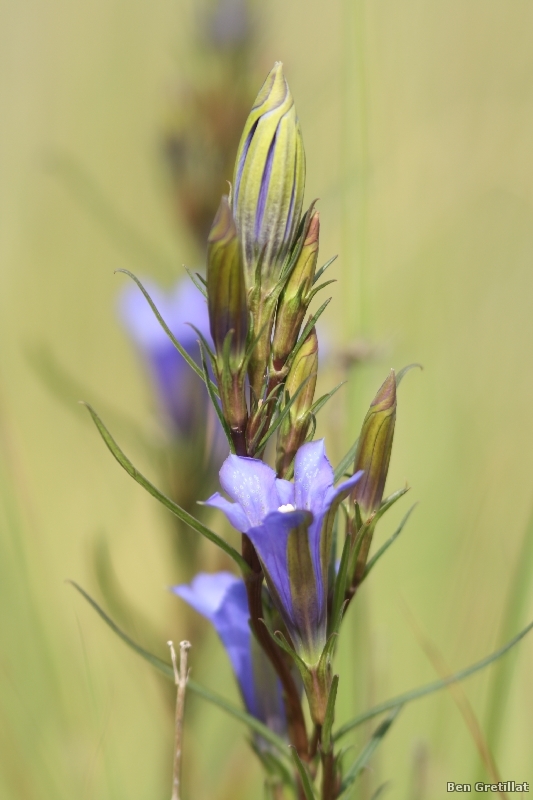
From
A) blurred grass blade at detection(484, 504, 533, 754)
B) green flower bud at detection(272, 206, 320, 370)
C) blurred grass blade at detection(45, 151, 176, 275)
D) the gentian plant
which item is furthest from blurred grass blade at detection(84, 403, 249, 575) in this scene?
blurred grass blade at detection(45, 151, 176, 275)

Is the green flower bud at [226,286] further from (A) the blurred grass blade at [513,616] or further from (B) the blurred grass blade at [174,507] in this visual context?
(A) the blurred grass blade at [513,616]

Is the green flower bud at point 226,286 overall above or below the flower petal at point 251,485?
above

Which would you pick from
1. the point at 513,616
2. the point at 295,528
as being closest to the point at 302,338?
the point at 295,528

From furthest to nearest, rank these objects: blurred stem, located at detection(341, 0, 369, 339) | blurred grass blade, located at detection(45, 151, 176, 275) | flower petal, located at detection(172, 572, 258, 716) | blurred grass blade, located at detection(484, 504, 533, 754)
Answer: blurred grass blade, located at detection(45, 151, 176, 275) < blurred stem, located at detection(341, 0, 369, 339) < blurred grass blade, located at detection(484, 504, 533, 754) < flower petal, located at detection(172, 572, 258, 716)

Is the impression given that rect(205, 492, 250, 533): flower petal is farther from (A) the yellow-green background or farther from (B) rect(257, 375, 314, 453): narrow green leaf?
A: (A) the yellow-green background

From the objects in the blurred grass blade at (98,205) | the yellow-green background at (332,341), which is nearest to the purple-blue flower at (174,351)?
the yellow-green background at (332,341)
